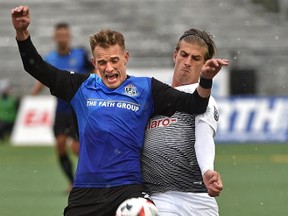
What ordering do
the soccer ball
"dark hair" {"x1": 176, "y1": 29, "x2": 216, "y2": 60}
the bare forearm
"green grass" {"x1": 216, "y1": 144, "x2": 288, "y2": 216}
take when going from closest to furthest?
the soccer ball, the bare forearm, "dark hair" {"x1": 176, "y1": 29, "x2": 216, "y2": 60}, "green grass" {"x1": 216, "y1": 144, "x2": 288, "y2": 216}

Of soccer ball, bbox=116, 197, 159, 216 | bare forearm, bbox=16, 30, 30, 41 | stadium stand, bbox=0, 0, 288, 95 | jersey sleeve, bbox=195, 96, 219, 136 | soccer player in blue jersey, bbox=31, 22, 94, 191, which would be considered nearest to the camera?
soccer ball, bbox=116, 197, 159, 216

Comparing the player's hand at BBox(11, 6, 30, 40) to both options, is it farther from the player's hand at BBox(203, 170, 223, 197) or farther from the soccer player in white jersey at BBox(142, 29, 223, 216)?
the player's hand at BBox(203, 170, 223, 197)

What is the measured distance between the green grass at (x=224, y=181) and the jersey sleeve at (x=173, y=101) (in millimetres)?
4747

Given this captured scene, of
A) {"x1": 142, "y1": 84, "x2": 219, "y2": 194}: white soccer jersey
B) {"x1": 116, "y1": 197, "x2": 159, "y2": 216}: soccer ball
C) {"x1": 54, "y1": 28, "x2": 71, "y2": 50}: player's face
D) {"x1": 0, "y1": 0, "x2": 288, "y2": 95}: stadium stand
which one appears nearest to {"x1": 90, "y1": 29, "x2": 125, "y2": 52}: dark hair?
{"x1": 142, "y1": 84, "x2": 219, "y2": 194}: white soccer jersey

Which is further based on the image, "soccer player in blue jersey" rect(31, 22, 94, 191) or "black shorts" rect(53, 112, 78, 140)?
"black shorts" rect(53, 112, 78, 140)

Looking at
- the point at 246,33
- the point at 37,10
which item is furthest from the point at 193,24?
the point at 37,10

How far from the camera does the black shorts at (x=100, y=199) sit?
19.7ft

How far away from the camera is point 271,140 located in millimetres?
21000

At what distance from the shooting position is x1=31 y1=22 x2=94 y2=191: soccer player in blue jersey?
44.0 ft

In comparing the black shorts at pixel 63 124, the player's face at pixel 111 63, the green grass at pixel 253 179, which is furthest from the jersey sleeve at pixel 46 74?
the black shorts at pixel 63 124

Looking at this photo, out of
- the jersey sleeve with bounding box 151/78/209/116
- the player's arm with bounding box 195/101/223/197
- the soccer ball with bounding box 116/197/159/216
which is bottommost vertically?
the soccer ball with bounding box 116/197/159/216

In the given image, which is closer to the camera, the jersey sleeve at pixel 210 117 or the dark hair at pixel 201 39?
the jersey sleeve at pixel 210 117

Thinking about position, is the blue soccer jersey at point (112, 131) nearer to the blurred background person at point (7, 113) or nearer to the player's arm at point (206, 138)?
the player's arm at point (206, 138)

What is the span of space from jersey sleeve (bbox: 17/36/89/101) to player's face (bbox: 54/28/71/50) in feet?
24.3
